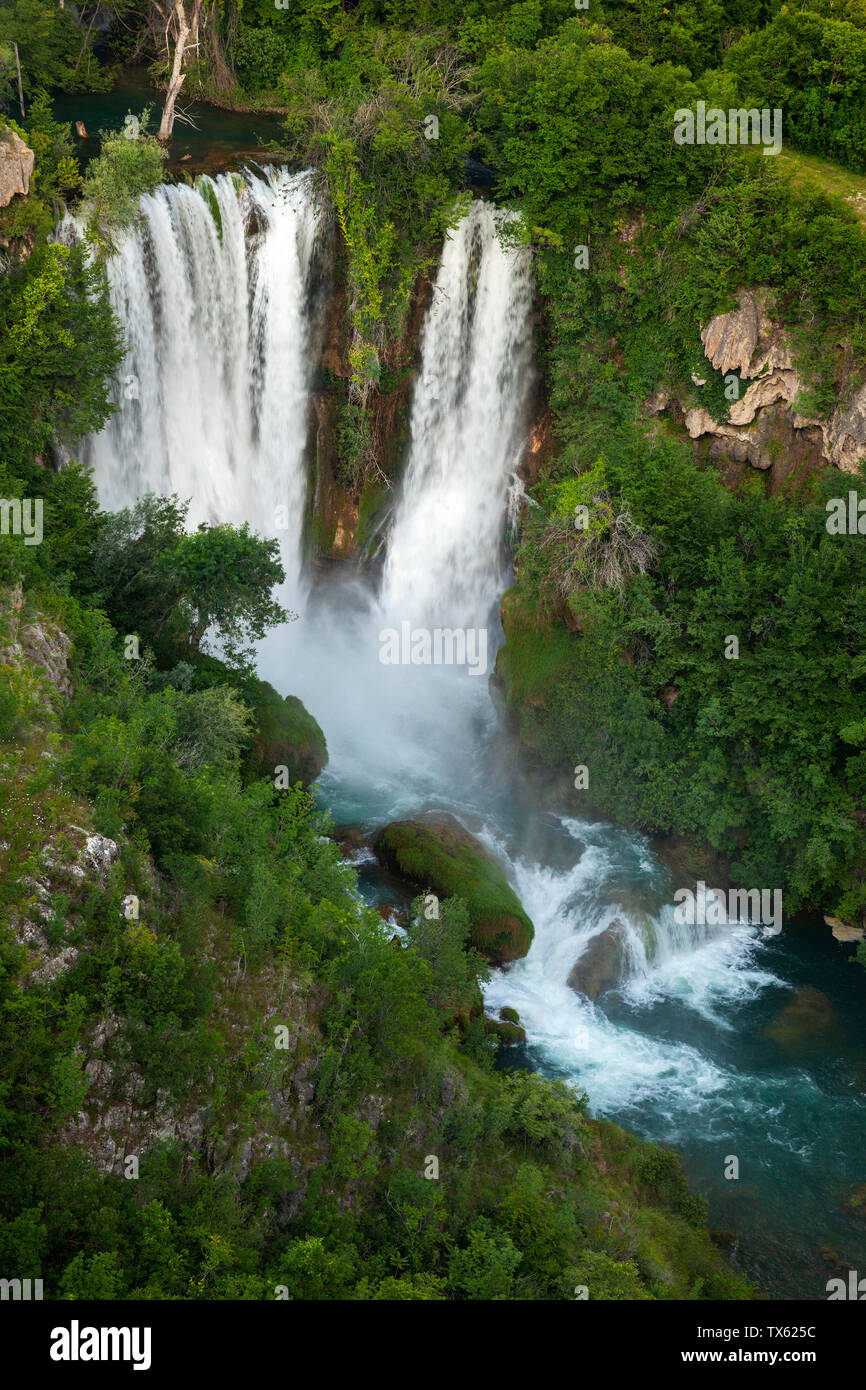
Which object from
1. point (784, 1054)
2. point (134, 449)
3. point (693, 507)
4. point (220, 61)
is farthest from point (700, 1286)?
point (220, 61)

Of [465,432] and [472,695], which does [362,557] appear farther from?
[472,695]

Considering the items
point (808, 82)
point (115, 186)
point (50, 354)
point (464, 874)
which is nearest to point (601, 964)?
point (464, 874)

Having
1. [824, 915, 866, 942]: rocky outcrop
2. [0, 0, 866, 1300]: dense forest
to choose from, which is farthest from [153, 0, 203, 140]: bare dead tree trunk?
[824, 915, 866, 942]: rocky outcrop

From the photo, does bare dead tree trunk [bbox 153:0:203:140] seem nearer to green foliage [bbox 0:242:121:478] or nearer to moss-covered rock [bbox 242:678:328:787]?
green foliage [bbox 0:242:121:478]

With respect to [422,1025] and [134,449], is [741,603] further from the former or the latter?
[134,449]

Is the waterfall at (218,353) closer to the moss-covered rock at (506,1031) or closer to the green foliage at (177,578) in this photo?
the green foliage at (177,578)

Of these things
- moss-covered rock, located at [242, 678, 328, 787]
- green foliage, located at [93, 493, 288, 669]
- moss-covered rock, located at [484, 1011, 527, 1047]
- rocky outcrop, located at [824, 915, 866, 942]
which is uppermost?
green foliage, located at [93, 493, 288, 669]
